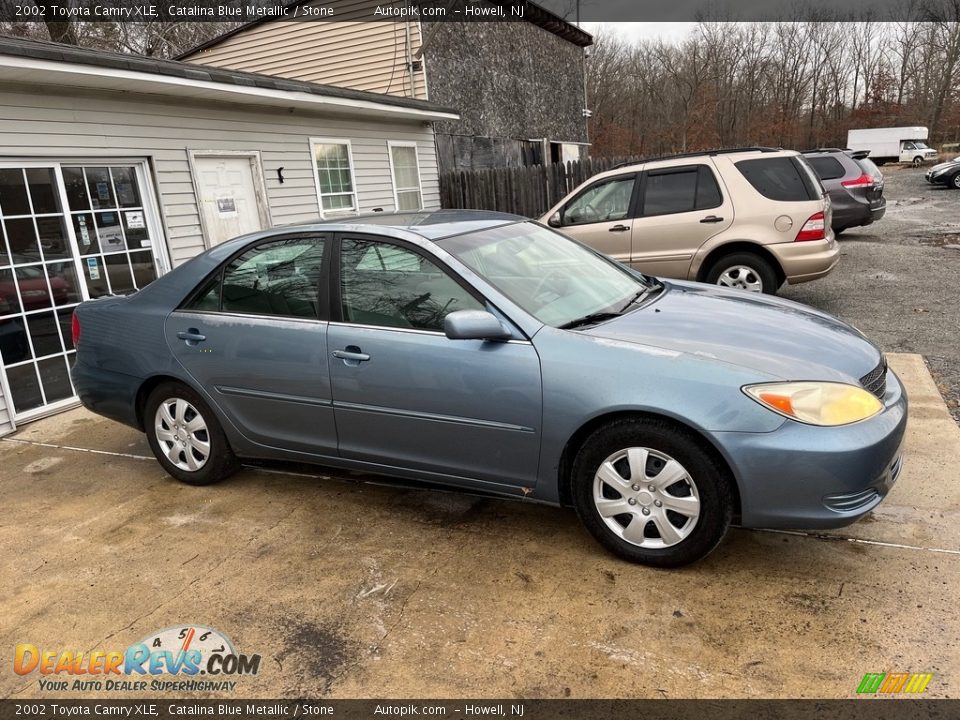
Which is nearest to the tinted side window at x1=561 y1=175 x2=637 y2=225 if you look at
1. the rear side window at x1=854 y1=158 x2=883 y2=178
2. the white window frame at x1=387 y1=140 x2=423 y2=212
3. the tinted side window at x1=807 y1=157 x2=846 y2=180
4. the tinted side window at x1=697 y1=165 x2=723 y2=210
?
the tinted side window at x1=697 y1=165 x2=723 y2=210

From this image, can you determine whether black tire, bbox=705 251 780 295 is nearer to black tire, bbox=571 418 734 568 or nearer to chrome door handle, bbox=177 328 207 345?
black tire, bbox=571 418 734 568

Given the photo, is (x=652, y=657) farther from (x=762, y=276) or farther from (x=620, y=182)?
(x=620, y=182)

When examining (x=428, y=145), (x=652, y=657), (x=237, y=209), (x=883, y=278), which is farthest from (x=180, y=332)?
(x=428, y=145)

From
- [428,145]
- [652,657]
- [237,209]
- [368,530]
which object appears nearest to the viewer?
[652,657]

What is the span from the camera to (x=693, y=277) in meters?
7.13

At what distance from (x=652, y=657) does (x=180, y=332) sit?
120 inches

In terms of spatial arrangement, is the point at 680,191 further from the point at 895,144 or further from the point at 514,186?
the point at 895,144

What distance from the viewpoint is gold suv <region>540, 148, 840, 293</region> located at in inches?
262

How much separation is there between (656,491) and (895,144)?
44.8m

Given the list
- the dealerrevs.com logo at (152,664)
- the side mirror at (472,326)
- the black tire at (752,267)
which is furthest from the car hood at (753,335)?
the black tire at (752,267)

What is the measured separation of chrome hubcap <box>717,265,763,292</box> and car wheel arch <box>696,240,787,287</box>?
6.7 inches

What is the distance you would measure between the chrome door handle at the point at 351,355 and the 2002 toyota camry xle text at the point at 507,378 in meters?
0.01

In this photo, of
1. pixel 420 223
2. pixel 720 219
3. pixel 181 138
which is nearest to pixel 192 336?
pixel 420 223

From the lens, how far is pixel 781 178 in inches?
267
